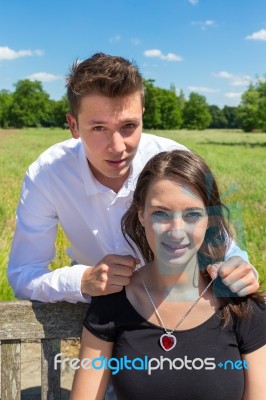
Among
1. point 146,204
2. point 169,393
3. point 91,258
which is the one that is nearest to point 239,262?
point 146,204

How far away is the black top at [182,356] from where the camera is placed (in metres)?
1.72

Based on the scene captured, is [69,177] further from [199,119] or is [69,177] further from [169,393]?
[199,119]

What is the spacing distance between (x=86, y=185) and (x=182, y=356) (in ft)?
2.91

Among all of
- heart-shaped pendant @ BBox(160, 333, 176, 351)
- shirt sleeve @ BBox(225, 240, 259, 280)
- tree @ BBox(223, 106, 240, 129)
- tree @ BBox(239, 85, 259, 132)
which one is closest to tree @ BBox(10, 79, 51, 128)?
tree @ BBox(223, 106, 240, 129)

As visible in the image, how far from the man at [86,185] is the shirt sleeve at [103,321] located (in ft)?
0.18

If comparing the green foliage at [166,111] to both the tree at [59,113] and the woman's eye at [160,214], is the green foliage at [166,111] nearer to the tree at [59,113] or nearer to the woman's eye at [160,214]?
the tree at [59,113]

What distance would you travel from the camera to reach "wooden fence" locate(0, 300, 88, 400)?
6.54ft

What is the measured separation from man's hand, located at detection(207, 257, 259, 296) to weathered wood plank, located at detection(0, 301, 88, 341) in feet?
1.89

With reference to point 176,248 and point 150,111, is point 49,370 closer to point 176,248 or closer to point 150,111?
point 176,248

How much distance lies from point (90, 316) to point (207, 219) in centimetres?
52

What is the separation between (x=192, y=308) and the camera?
1.79 m

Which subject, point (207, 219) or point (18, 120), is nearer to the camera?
point (207, 219)

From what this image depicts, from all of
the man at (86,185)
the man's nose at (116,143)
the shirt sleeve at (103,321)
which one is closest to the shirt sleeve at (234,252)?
the man at (86,185)

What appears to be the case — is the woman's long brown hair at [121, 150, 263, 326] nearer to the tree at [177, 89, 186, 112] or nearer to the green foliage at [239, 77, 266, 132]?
the green foliage at [239, 77, 266, 132]
